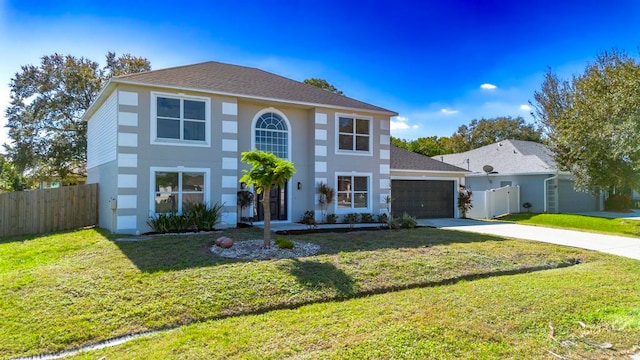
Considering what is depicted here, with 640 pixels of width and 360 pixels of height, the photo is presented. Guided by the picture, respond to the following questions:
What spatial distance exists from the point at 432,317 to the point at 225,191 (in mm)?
9616

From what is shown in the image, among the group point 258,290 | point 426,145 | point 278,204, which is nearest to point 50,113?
point 278,204

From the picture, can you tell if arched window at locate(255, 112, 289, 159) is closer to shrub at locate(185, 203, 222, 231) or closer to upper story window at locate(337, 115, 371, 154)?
upper story window at locate(337, 115, 371, 154)

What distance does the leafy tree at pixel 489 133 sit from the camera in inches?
1822

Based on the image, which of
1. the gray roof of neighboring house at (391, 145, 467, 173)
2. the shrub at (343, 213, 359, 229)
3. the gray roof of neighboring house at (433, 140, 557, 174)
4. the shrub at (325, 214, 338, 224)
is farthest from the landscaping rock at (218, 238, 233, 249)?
the gray roof of neighboring house at (433, 140, 557, 174)

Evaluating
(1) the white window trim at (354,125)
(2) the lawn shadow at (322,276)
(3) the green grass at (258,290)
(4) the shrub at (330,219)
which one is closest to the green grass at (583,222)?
(3) the green grass at (258,290)

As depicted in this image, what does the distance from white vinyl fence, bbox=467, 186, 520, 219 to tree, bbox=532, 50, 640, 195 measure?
363 centimetres

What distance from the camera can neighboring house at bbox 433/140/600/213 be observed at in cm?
2222

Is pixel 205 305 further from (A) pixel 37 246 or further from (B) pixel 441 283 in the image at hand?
(A) pixel 37 246

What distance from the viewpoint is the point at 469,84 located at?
62.4 feet

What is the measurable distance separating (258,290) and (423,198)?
14.5m

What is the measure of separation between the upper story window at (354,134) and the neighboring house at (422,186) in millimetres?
2634

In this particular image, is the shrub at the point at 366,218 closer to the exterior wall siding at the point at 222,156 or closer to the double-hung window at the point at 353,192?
the double-hung window at the point at 353,192

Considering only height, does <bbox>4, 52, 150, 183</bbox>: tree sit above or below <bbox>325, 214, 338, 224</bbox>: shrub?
above

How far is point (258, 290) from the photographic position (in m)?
6.07
